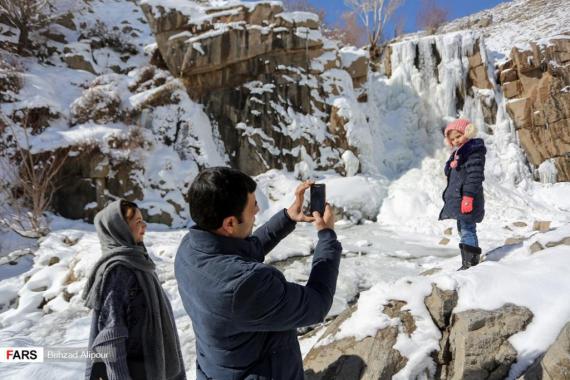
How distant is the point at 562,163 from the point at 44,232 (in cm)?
1400

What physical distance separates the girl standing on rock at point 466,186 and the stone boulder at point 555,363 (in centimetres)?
152

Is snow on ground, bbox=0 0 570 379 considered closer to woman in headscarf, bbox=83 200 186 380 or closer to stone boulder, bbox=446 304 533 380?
stone boulder, bbox=446 304 533 380

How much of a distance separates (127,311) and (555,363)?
2005 mm

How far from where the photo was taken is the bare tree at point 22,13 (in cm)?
1092

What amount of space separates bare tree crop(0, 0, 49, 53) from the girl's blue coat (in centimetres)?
1377

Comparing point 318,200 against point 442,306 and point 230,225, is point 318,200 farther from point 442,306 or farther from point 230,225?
point 442,306

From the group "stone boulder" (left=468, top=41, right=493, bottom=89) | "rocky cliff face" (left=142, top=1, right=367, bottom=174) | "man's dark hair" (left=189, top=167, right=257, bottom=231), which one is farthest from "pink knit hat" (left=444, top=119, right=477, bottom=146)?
"stone boulder" (left=468, top=41, right=493, bottom=89)

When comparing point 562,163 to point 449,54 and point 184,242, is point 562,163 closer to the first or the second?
point 449,54

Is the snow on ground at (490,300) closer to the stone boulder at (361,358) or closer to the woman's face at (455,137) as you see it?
the stone boulder at (361,358)

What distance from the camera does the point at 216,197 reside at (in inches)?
41.3

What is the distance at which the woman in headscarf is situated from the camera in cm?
154

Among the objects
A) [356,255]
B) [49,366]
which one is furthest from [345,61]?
[49,366]

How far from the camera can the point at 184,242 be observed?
119 cm

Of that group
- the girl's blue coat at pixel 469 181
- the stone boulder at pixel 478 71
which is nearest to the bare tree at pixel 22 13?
the girl's blue coat at pixel 469 181
